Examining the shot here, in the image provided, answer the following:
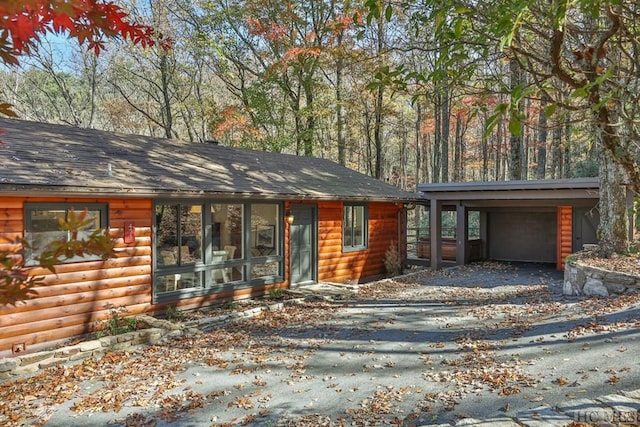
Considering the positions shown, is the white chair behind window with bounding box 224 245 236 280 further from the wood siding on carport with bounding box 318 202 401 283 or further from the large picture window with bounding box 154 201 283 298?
the wood siding on carport with bounding box 318 202 401 283

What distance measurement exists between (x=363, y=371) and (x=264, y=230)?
5.48 meters

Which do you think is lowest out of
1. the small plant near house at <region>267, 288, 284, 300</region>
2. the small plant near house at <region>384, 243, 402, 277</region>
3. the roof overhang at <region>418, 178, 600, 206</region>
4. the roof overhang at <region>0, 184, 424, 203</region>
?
the small plant near house at <region>267, 288, 284, 300</region>

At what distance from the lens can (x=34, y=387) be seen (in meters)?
5.45

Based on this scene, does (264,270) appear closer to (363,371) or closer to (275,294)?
(275,294)

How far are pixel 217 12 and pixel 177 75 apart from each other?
11.3 ft

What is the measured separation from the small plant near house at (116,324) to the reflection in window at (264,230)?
320cm

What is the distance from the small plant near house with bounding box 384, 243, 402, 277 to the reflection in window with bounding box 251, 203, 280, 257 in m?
4.11

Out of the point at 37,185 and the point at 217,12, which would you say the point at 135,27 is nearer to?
the point at 37,185

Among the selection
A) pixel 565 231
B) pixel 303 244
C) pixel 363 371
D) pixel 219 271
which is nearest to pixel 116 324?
pixel 219 271

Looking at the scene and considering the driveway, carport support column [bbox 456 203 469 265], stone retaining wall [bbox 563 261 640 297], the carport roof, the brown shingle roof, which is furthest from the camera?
carport support column [bbox 456 203 469 265]

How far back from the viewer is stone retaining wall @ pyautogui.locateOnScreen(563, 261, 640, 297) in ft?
26.9

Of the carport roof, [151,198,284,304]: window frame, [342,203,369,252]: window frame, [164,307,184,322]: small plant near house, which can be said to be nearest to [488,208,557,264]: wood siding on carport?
the carport roof

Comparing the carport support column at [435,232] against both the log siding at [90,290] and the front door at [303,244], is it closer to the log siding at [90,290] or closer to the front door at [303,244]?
the front door at [303,244]

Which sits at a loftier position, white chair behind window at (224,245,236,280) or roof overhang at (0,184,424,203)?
roof overhang at (0,184,424,203)
